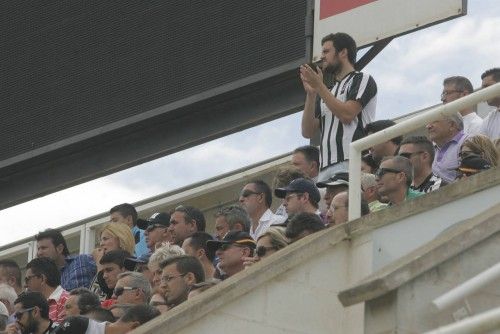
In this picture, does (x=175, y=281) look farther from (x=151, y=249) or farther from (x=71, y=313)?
(x=151, y=249)

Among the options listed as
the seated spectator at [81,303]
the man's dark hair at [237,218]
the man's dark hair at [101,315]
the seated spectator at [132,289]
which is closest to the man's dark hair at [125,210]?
the man's dark hair at [237,218]

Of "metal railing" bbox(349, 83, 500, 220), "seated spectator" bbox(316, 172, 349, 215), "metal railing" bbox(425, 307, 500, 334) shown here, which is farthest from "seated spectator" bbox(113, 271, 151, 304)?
"metal railing" bbox(425, 307, 500, 334)

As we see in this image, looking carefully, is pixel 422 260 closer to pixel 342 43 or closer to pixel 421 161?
pixel 421 161

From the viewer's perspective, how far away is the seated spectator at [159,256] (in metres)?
9.33

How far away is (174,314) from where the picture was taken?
721 cm

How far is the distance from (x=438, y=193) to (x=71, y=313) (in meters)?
2.82

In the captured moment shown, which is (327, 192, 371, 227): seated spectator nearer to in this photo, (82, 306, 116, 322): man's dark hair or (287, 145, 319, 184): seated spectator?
(82, 306, 116, 322): man's dark hair

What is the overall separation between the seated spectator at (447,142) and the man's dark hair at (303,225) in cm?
125

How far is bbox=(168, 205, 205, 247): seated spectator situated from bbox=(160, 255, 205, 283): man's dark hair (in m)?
1.31

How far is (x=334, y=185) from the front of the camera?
9164 mm

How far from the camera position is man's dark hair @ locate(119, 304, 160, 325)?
8.16 metres

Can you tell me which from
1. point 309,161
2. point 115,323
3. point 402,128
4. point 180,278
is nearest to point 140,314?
point 115,323

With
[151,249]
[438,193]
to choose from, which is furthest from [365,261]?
[151,249]

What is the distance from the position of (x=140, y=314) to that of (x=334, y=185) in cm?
156
